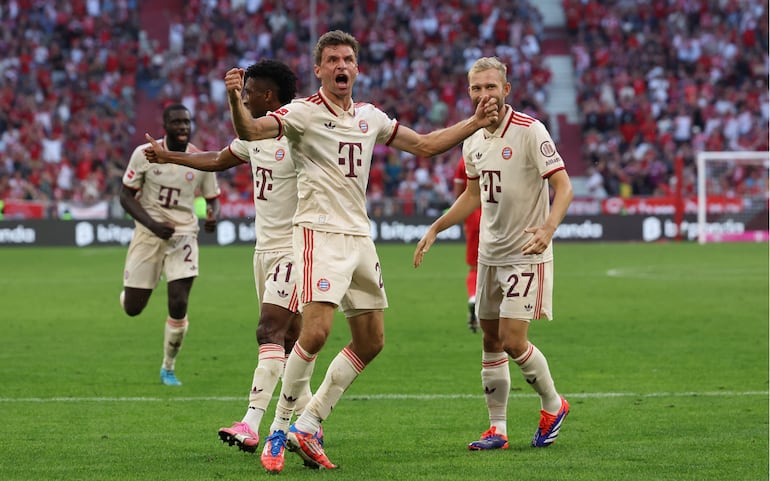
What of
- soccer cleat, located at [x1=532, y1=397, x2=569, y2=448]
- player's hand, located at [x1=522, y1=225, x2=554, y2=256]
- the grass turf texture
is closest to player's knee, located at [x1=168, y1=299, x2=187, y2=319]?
the grass turf texture

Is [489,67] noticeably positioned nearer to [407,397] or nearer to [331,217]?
[331,217]

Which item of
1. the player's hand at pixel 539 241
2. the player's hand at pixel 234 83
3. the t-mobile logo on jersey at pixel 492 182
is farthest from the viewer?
the t-mobile logo on jersey at pixel 492 182

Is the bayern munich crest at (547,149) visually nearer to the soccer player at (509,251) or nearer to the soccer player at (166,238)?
the soccer player at (509,251)

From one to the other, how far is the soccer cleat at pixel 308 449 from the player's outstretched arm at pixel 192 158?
5.29 feet

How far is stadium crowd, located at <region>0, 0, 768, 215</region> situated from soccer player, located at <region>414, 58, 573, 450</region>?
28.3 meters

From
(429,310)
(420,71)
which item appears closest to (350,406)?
(429,310)

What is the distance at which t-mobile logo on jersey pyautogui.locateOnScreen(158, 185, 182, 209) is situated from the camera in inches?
456

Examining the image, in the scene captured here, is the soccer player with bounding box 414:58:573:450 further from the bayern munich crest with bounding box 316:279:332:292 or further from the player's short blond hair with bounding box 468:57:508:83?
the bayern munich crest with bounding box 316:279:332:292

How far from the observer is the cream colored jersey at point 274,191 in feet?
27.0

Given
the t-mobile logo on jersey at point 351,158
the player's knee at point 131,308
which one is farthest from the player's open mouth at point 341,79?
the player's knee at point 131,308

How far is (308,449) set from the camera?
7176mm

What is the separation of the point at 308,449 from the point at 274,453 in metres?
0.21

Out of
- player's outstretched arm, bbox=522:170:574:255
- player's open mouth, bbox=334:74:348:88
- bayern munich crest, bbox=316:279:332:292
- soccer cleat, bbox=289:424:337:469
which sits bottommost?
soccer cleat, bbox=289:424:337:469

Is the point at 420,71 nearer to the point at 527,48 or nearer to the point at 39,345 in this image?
the point at 527,48
